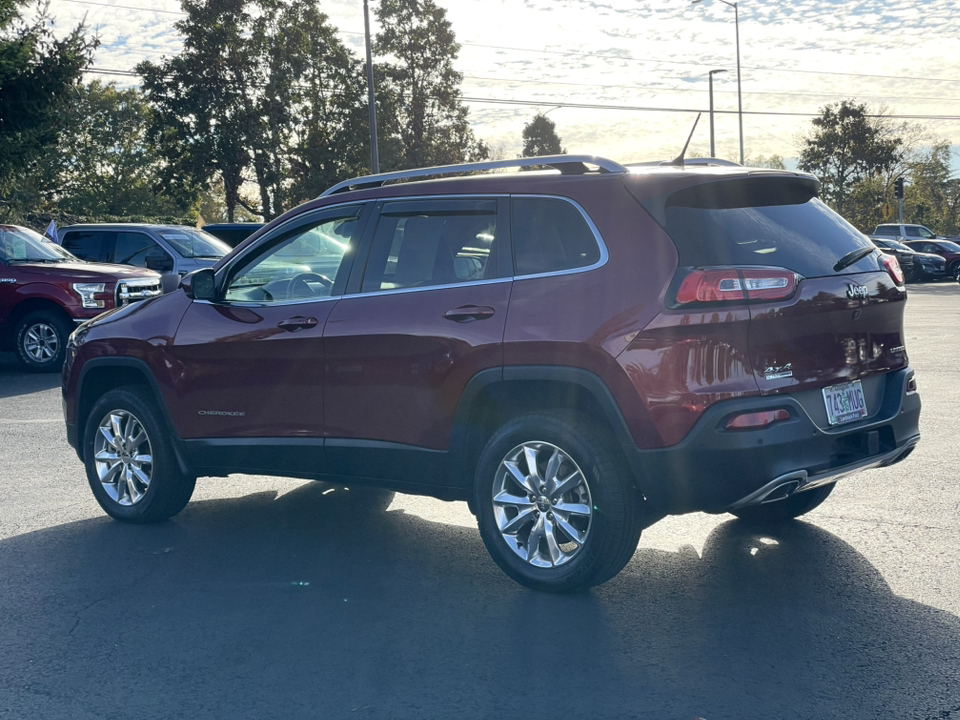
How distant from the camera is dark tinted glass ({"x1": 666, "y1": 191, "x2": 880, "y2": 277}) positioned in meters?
4.39

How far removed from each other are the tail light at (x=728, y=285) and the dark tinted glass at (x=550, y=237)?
0.46 meters

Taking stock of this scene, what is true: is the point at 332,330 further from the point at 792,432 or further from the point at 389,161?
the point at 389,161

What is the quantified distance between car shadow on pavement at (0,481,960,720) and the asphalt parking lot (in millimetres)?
11

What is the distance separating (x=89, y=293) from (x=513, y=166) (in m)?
10.2

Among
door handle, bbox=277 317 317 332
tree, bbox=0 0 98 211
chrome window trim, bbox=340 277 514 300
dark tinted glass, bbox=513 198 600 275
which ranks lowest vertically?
door handle, bbox=277 317 317 332

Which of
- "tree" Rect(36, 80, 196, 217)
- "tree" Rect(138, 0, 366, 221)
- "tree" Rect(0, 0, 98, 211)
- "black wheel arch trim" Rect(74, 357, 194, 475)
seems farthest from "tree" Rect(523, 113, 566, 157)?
"black wheel arch trim" Rect(74, 357, 194, 475)

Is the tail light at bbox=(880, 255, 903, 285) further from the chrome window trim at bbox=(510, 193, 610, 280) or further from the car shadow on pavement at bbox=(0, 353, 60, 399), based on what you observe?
the car shadow on pavement at bbox=(0, 353, 60, 399)

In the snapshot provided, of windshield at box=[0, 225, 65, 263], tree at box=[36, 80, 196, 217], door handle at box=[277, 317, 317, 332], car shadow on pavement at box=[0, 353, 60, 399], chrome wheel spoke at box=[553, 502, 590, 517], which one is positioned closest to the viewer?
chrome wheel spoke at box=[553, 502, 590, 517]

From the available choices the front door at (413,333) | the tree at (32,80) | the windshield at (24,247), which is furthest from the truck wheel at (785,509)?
the tree at (32,80)

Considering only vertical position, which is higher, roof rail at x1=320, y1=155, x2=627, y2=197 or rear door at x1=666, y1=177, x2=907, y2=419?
roof rail at x1=320, y1=155, x2=627, y2=197

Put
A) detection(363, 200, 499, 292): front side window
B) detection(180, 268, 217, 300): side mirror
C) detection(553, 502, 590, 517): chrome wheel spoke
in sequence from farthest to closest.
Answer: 1. detection(180, 268, 217, 300): side mirror
2. detection(363, 200, 499, 292): front side window
3. detection(553, 502, 590, 517): chrome wheel spoke

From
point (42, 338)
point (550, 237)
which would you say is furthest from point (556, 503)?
point (42, 338)

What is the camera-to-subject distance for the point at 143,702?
3.72 metres

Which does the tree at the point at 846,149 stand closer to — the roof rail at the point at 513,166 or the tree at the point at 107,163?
the tree at the point at 107,163
